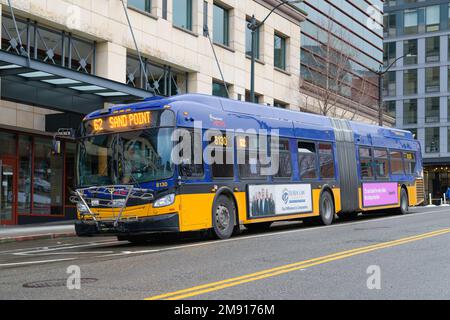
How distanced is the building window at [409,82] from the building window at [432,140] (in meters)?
5.56

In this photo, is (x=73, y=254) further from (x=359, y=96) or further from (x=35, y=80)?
(x=359, y=96)

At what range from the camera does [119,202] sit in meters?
13.8

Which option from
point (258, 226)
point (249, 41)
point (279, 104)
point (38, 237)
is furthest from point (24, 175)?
point (279, 104)

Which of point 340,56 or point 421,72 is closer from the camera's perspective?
point 340,56

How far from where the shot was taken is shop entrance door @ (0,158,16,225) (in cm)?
2312

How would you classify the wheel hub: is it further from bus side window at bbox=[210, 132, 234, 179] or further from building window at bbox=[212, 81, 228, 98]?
building window at bbox=[212, 81, 228, 98]

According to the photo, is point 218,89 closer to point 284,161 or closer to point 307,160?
point 307,160

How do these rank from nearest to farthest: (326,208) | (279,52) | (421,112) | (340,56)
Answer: (326,208) → (279,52) → (340,56) → (421,112)

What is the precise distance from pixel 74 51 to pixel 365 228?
14.2 metres

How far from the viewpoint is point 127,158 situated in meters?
14.0

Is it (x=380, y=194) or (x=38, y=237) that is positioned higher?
(x=380, y=194)

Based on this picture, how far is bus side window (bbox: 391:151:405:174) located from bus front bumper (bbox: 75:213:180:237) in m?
13.6

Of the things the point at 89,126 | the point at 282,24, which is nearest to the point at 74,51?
the point at 89,126

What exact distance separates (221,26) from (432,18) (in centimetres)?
5484
